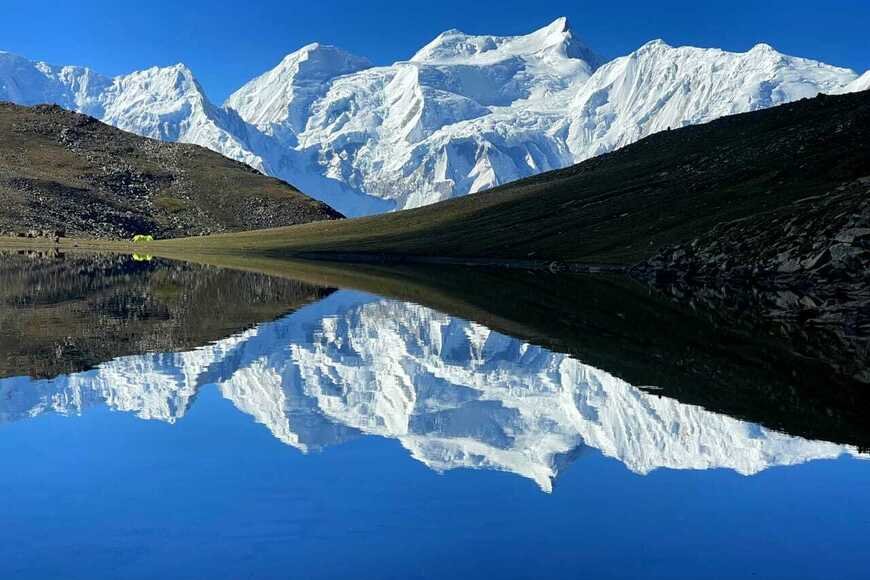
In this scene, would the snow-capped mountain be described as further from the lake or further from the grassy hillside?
the grassy hillside

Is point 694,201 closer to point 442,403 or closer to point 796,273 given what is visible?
point 796,273

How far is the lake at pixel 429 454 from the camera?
64.0 feet

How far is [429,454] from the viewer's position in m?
28.4

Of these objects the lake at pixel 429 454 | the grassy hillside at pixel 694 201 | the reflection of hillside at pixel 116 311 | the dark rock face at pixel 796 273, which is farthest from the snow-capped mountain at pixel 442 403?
the grassy hillside at pixel 694 201

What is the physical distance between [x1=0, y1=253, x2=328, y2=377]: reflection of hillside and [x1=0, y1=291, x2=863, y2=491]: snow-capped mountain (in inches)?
128

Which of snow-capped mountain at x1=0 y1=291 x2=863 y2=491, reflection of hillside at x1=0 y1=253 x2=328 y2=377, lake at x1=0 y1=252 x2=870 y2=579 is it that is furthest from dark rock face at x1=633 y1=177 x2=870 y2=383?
reflection of hillside at x1=0 y1=253 x2=328 y2=377

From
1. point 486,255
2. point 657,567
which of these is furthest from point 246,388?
point 486,255

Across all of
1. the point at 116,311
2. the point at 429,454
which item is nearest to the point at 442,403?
the point at 429,454

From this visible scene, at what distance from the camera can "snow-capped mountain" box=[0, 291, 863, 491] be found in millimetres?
28688

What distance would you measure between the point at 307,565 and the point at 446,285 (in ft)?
298

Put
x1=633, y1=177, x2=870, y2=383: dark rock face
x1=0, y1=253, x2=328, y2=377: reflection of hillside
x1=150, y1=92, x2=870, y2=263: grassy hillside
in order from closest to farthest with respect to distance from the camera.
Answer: x1=0, y1=253, x2=328, y2=377: reflection of hillside → x1=633, y1=177, x2=870, y2=383: dark rock face → x1=150, y1=92, x2=870, y2=263: grassy hillside

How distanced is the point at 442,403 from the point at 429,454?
8807 millimetres

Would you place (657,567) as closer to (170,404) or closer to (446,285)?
(170,404)

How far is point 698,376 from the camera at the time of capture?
4231cm
